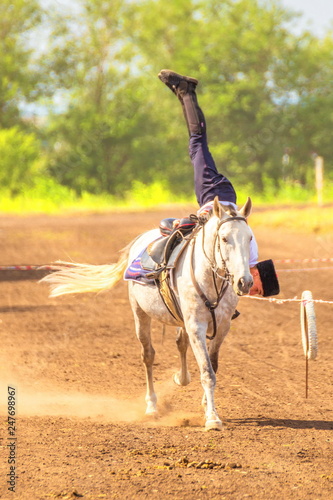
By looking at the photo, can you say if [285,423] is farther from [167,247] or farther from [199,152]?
[199,152]

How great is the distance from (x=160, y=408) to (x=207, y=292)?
156 cm

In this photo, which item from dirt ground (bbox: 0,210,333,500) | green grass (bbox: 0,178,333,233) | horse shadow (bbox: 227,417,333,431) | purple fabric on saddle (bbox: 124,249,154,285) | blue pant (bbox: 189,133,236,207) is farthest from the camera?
green grass (bbox: 0,178,333,233)

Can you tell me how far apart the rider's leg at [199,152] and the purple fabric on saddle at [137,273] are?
83 cm

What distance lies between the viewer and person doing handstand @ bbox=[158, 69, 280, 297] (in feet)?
23.0

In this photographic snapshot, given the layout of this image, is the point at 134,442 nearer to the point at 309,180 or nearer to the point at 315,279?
the point at 315,279

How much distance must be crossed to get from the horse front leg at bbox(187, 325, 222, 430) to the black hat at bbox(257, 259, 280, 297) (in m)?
0.66

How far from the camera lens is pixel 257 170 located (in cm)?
5366

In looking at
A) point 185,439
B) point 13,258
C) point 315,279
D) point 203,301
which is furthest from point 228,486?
point 13,258

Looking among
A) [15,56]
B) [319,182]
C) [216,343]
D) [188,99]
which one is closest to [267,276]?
[216,343]

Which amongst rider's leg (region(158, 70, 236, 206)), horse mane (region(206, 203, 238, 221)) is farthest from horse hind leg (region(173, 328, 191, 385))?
horse mane (region(206, 203, 238, 221))

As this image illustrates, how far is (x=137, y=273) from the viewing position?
7746mm

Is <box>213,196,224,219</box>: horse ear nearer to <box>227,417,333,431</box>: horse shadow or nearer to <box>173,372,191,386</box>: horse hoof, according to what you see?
<box>227,417,333,431</box>: horse shadow

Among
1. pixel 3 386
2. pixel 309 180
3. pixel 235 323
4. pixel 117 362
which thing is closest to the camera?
pixel 3 386

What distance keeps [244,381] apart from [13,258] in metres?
12.2
